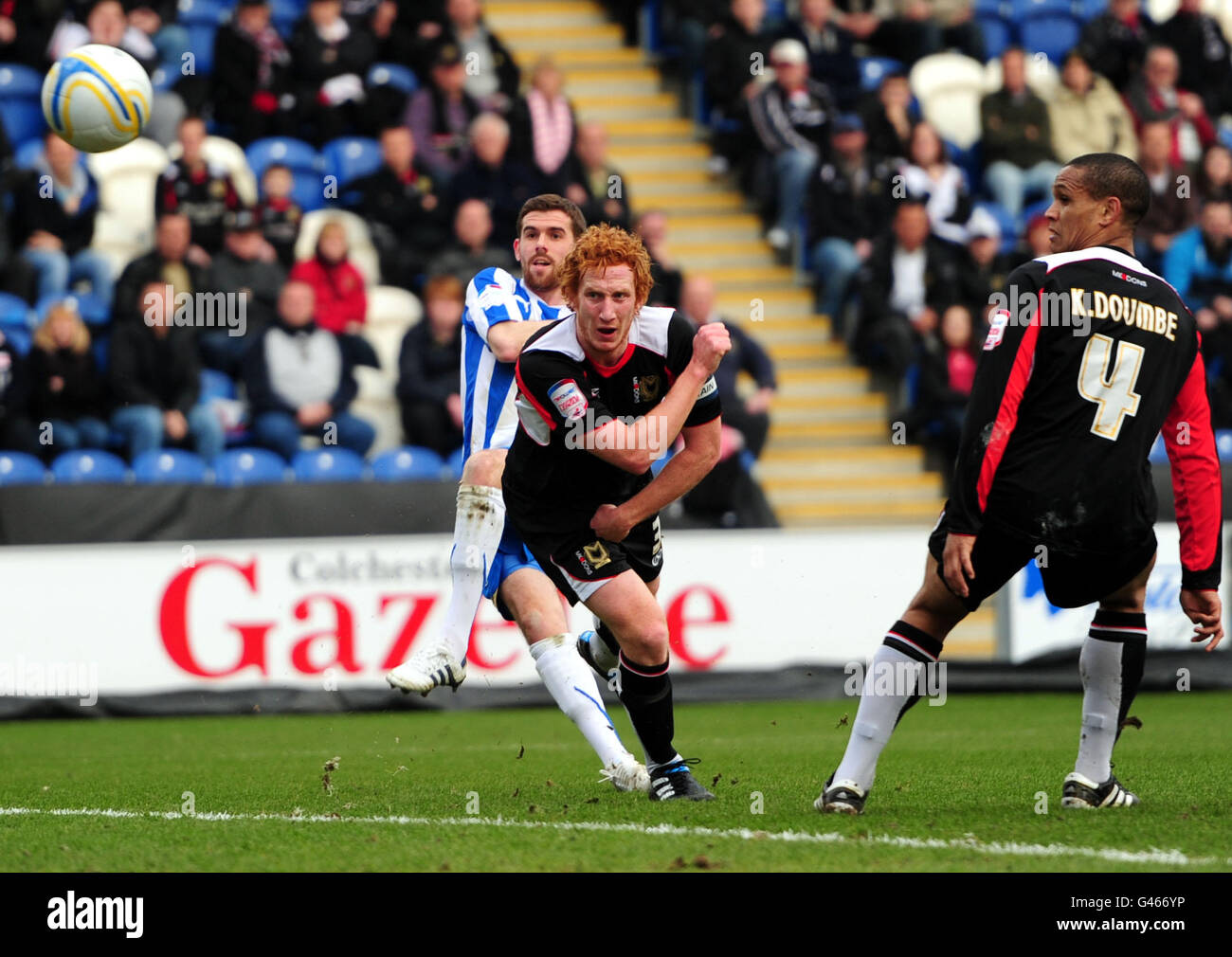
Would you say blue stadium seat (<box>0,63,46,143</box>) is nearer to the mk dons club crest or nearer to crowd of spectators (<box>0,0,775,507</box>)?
crowd of spectators (<box>0,0,775,507</box>)

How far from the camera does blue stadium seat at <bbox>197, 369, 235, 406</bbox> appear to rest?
46.1ft

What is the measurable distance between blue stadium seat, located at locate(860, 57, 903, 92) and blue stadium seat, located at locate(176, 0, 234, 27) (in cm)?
637

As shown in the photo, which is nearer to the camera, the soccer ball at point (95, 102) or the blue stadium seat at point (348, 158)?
the soccer ball at point (95, 102)

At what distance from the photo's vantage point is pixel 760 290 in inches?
687

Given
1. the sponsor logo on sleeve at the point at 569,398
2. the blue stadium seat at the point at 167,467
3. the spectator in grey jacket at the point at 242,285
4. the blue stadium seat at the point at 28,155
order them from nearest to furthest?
the sponsor logo on sleeve at the point at 569,398 < the blue stadium seat at the point at 167,467 < the spectator in grey jacket at the point at 242,285 < the blue stadium seat at the point at 28,155

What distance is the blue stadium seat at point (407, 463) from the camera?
13554 millimetres

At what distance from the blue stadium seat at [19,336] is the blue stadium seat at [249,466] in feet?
5.54

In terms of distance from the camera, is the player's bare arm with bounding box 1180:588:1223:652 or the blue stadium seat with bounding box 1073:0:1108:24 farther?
the blue stadium seat with bounding box 1073:0:1108:24

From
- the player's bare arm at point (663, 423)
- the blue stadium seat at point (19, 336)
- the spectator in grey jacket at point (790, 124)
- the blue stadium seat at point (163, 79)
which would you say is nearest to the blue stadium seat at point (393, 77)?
the blue stadium seat at point (163, 79)

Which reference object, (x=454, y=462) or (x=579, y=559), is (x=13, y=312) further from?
Answer: (x=579, y=559)

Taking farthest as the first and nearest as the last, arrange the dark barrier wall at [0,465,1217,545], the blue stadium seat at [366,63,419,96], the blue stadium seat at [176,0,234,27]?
the blue stadium seat at [176,0,234,27], the blue stadium seat at [366,63,419,96], the dark barrier wall at [0,465,1217,545]

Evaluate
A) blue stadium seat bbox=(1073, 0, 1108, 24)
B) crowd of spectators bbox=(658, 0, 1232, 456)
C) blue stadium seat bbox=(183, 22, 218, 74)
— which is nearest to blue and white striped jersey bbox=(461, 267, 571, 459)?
crowd of spectators bbox=(658, 0, 1232, 456)

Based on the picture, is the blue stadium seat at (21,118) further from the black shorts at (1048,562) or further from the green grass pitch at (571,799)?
the black shorts at (1048,562)
